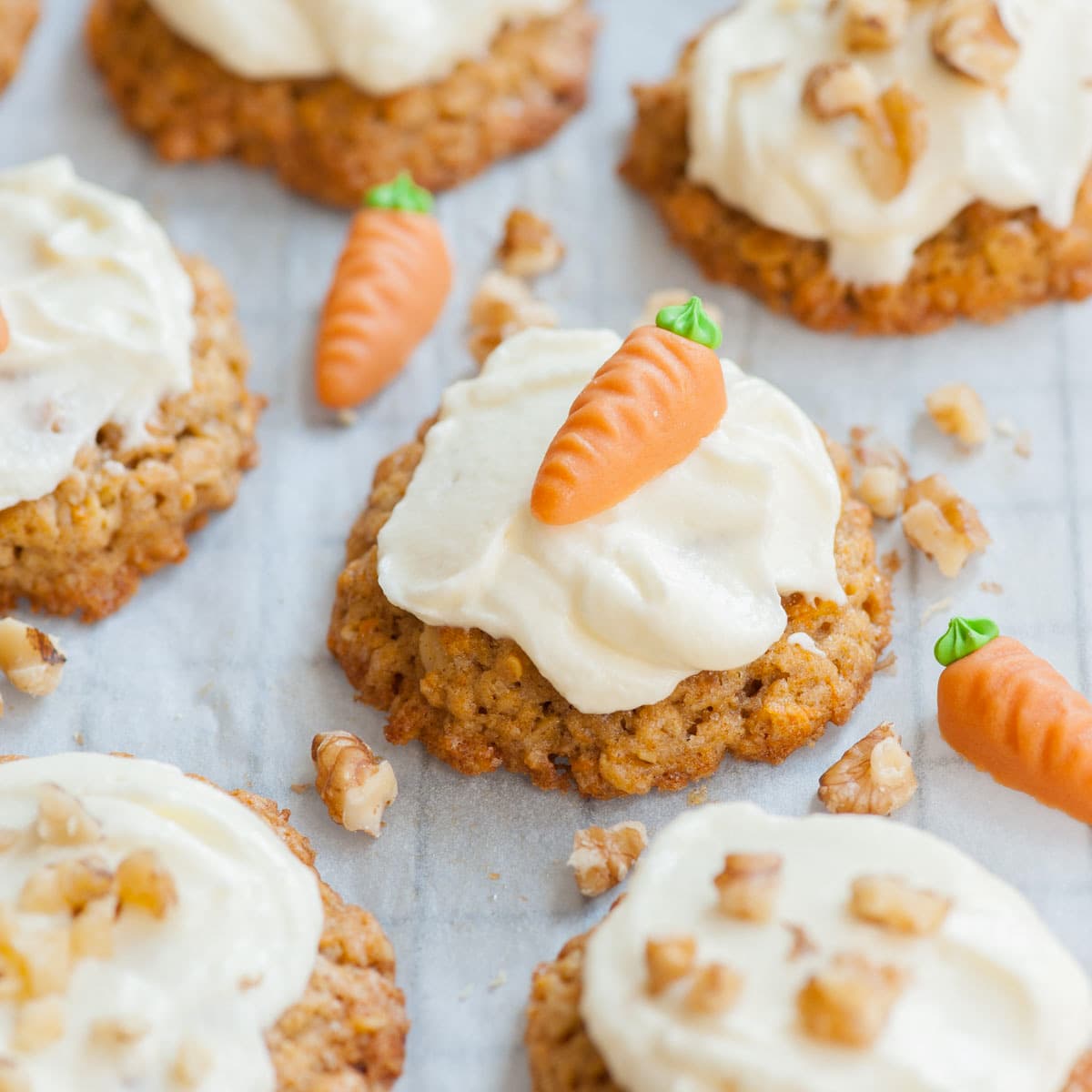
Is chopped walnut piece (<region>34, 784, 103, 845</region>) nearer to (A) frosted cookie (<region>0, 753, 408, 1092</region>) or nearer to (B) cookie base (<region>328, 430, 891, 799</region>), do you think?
(A) frosted cookie (<region>0, 753, 408, 1092</region>)

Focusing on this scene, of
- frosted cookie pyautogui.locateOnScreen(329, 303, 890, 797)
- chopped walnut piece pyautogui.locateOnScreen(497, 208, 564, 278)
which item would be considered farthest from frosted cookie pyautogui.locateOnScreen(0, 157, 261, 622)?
chopped walnut piece pyautogui.locateOnScreen(497, 208, 564, 278)

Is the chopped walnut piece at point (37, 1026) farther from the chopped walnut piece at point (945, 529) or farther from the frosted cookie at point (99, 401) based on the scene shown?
the chopped walnut piece at point (945, 529)

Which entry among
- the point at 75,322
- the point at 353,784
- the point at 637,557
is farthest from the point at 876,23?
the point at 353,784

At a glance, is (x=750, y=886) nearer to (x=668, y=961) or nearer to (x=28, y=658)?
(x=668, y=961)

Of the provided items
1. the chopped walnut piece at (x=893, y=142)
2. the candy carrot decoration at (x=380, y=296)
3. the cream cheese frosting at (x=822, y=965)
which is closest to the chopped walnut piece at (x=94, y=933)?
the cream cheese frosting at (x=822, y=965)

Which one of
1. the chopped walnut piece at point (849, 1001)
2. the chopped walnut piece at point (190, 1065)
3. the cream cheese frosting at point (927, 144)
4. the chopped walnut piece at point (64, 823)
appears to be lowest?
the chopped walnut piece at point (190, 1065)

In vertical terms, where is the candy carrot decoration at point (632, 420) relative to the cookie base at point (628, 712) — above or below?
above
